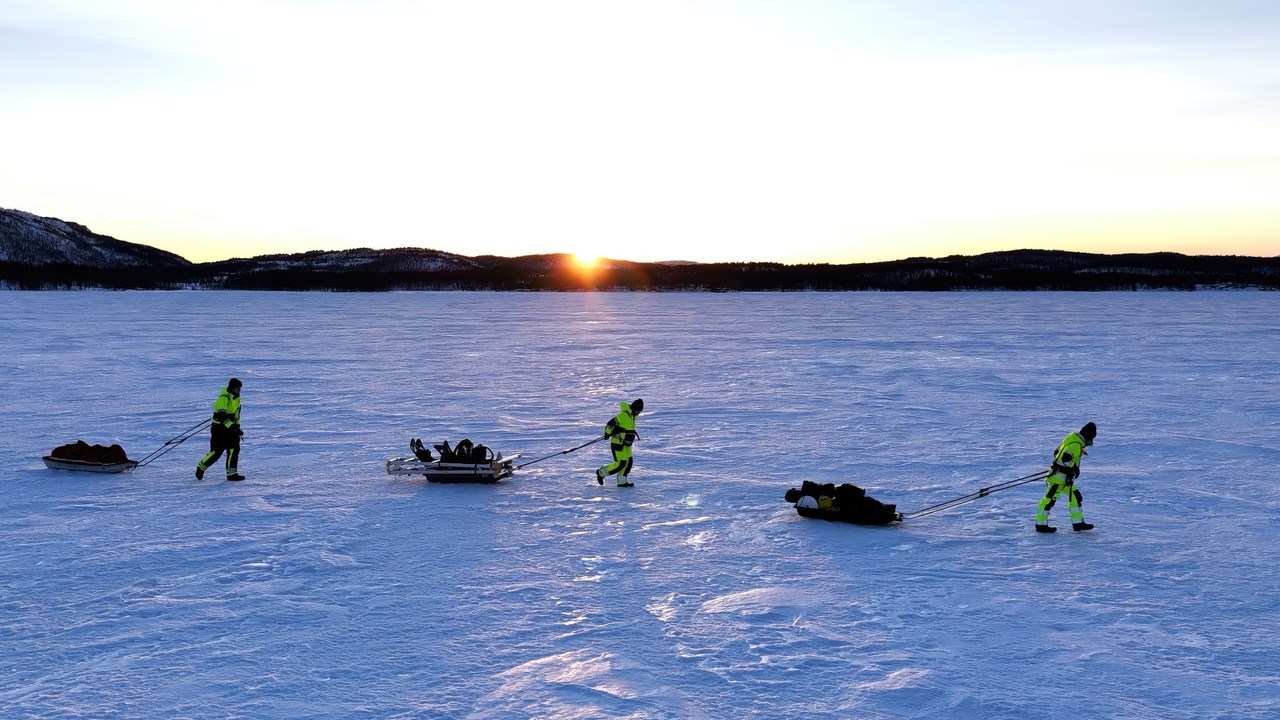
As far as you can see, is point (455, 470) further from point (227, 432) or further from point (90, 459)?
point (90, 459)

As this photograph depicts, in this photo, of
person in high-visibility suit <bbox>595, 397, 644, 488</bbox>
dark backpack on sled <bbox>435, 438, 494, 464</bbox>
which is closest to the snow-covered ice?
person in high-visibility suit <bbox>595, 397, 644, 488</bbox>

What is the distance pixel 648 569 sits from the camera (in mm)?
8086

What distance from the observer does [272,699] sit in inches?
217

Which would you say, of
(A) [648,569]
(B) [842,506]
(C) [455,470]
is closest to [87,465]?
(C) [455,470]

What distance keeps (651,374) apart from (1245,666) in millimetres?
19812

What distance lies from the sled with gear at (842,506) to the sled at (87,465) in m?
8.76

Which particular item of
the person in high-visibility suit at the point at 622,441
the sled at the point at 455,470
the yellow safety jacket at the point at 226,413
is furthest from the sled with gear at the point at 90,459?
the person in high-visibility suit at the point at 622,441

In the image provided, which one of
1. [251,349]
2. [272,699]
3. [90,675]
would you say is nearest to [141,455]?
[90,675]

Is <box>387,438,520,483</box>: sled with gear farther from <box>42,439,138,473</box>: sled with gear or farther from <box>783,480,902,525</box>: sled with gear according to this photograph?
<box>783,480,902,525</box>: sled with gear

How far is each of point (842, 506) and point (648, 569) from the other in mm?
2728

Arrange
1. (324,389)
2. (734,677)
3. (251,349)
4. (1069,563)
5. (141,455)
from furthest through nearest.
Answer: (251,349)
(324,389)
(141,455)
(1069,563)
(734,677)

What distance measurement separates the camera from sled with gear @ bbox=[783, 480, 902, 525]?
970 centimetres

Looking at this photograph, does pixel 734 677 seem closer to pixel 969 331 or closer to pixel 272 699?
pixel 272 699

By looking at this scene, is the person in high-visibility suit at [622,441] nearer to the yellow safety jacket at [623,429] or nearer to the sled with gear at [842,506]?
the yellow safety jacket at [623,429]
